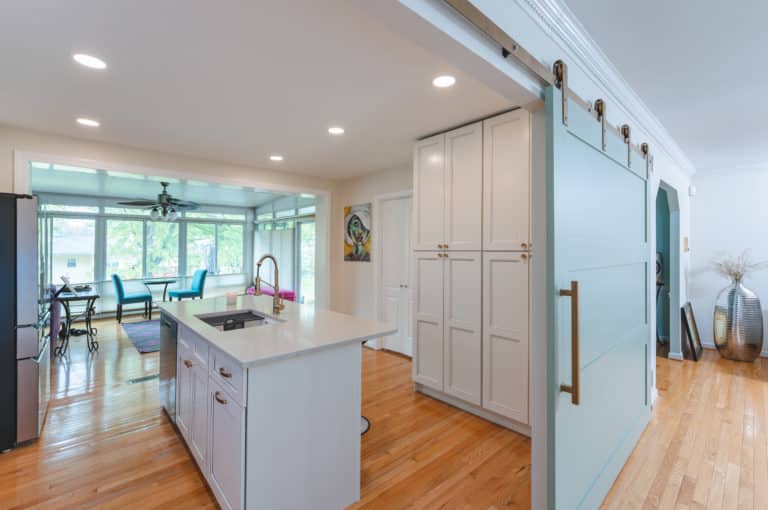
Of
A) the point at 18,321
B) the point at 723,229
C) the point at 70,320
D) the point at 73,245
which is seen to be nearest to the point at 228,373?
the point at 18,321

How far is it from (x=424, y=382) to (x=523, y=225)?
5.46 ft

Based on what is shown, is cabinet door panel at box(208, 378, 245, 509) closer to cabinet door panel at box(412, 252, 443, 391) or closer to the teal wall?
cabinet door panel at box(412, 252, 443, 391)

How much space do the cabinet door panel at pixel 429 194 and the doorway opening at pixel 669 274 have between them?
2.33 m

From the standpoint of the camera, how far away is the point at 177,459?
2168mm

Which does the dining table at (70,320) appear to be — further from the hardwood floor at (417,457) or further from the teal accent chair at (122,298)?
the hardwood floor at (417,457)

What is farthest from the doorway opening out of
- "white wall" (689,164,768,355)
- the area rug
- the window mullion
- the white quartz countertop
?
the window mullion

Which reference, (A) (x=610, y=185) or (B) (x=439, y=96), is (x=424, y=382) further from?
(B) (x=439, y=96)

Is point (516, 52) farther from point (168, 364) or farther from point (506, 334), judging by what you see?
point (168, 364)

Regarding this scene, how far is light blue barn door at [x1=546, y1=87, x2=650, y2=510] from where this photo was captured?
137 centimetres

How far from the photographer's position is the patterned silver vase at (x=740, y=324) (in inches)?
158

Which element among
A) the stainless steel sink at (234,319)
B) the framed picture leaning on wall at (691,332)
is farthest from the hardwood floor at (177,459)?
the framed picture leaning on wall at (691,332)

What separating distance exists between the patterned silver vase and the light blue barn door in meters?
2.89

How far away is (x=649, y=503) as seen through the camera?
1.83 m

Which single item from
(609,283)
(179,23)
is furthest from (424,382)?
(179,23)
